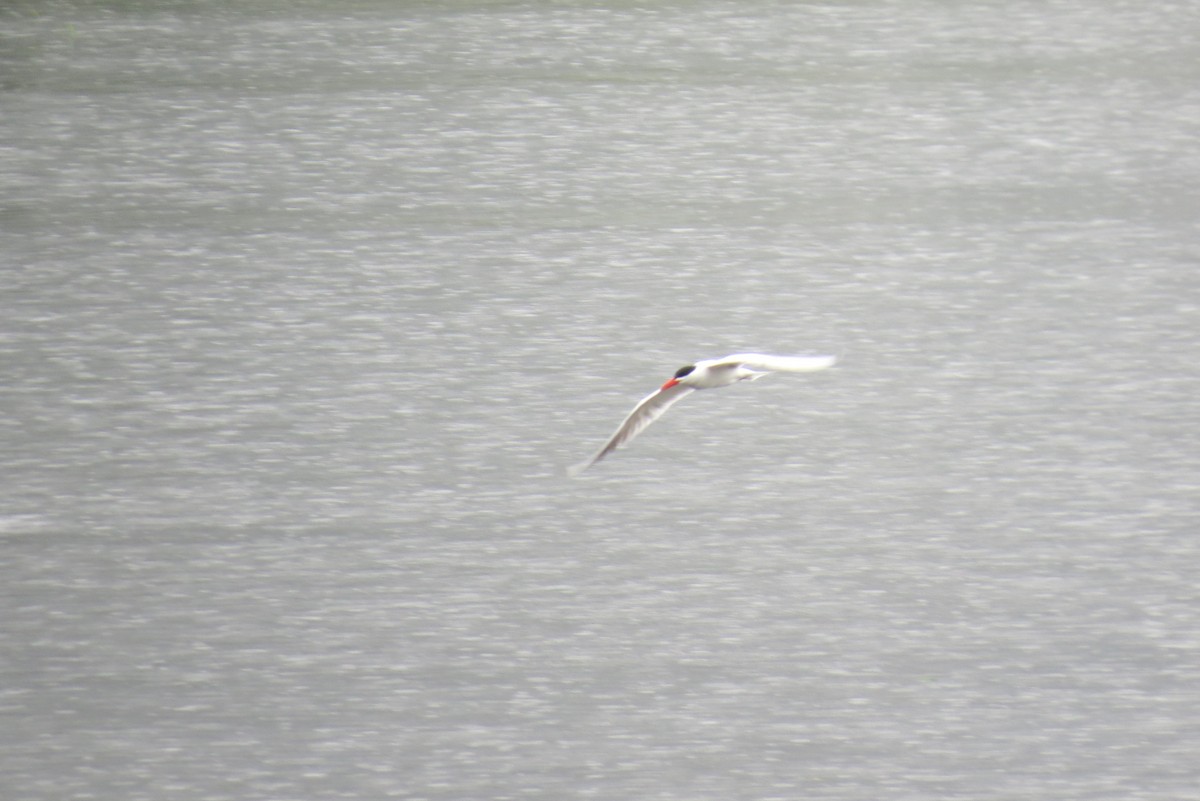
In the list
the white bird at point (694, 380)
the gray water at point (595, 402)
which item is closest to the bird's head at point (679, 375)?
the white bird at point (694, 380)

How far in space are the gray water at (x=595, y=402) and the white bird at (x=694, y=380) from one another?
0.14 metres

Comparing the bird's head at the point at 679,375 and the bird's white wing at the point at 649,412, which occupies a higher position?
the bird's head at the point at 679,375

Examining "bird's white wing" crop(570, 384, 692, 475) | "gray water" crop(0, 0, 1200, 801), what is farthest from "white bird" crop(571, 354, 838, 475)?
"gray water" crop(0, 0, 1200, 801)

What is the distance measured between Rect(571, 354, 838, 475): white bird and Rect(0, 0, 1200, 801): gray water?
0.47 ft

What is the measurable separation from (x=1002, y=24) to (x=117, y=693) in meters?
1.72

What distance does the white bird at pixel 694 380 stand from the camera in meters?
1.73

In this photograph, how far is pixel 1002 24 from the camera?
2.52 m

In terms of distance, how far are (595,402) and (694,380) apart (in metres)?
0.28

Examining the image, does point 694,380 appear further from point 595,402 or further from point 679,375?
point 595,402

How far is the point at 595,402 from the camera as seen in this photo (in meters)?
2.04

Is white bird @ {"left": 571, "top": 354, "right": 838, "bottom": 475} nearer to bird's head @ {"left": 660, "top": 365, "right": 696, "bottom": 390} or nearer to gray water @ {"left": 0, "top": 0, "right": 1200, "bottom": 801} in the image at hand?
bird's head @ {"left": 660, "top": 365, "right": 696, "bottom": 390}

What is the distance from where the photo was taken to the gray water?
1705 mm

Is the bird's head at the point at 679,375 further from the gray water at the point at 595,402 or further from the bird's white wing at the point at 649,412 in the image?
the gray water at the point at 595,402

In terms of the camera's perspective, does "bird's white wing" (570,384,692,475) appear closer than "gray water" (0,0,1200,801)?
No
